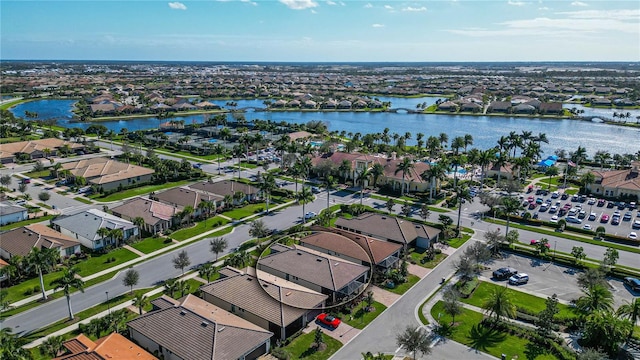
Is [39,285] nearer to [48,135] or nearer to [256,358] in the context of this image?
[256,358]

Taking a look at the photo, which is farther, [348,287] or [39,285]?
[39,285]

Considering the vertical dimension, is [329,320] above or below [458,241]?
above

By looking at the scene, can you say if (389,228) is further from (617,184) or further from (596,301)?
(617,184)

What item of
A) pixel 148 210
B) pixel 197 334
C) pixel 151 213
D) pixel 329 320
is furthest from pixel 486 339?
pixel 148 210

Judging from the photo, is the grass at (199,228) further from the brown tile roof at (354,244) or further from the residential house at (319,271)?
the residential house at (319,271)

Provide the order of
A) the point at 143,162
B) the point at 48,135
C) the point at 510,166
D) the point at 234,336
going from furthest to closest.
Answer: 1. the point at 48,135
2. the point at 143,162
3. the point at 510,166
4. the point at 234,336

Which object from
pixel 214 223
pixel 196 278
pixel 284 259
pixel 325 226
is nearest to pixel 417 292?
pixel 284 259
